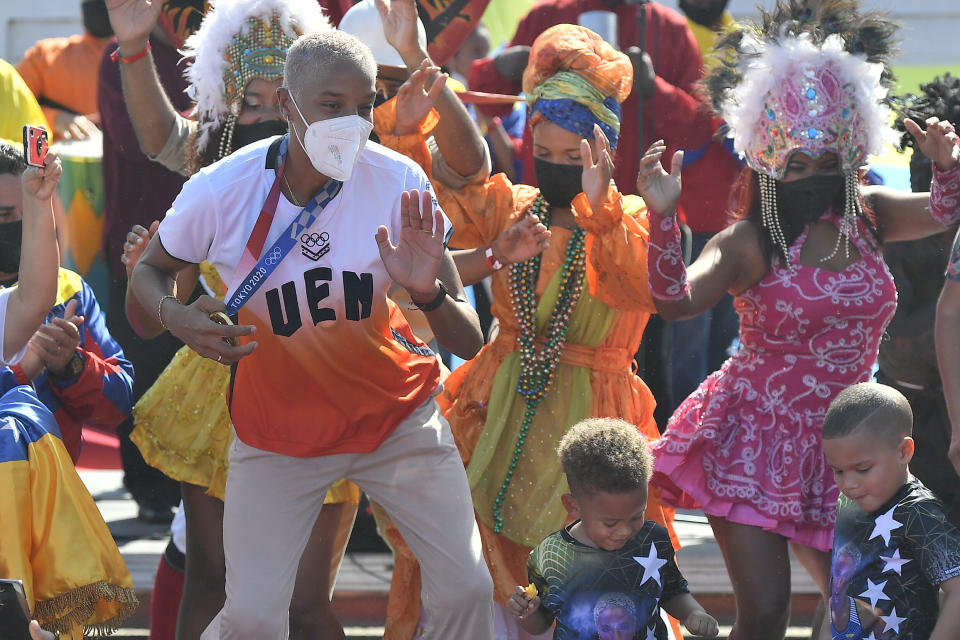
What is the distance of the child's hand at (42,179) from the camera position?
4.29m

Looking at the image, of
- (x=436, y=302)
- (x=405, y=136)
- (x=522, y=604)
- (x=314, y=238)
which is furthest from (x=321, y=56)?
(x=522, y=604)

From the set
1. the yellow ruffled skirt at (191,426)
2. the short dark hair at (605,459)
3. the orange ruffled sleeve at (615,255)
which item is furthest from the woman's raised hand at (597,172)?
the yellow ruffled skirt at (191,426)

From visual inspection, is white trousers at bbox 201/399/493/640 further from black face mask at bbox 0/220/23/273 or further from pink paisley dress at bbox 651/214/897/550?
black face mask at bbox 0/220/23/273

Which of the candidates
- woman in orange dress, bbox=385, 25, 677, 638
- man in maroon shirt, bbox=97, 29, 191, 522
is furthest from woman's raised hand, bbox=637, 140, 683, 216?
man in maroon shirt, bbox=97, 29, 191, 522

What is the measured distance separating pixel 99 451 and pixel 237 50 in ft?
12.3

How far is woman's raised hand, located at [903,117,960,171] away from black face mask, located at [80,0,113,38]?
15.7 feet

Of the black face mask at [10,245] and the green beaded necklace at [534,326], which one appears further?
the green beaded necklace at [534,326]

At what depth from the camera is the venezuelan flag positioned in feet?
13.9

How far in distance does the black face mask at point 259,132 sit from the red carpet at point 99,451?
343 centimetres

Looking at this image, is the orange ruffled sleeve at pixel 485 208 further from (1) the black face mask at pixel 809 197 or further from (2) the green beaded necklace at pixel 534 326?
(1) the black face mask at pixel 809 197

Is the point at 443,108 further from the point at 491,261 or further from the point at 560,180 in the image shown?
the point at 491,261

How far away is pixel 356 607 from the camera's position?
20.3ft

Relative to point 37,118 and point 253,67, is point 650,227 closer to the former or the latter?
point 253,67

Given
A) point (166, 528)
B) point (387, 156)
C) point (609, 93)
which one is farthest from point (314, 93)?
point (166, 528)
